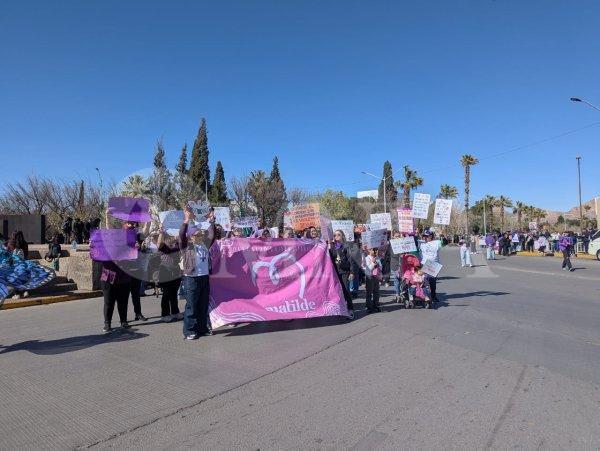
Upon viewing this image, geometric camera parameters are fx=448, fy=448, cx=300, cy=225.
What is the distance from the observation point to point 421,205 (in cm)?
1235

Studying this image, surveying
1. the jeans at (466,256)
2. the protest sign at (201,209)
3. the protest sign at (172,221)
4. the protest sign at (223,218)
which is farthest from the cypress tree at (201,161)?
the protest sign at (172,221)

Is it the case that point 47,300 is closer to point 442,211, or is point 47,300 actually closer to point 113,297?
point 113,297

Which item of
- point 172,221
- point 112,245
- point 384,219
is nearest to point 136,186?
point 384,219

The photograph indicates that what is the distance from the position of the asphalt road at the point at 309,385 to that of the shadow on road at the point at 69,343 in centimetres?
4

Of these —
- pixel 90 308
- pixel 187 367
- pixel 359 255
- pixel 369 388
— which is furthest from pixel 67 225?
pixel 369 388

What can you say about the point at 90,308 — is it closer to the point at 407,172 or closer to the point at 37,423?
the point at 37,423

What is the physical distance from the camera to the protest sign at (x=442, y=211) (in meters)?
11.3

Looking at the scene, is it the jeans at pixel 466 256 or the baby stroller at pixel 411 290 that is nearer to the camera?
the baby stroller at pixel 411 290

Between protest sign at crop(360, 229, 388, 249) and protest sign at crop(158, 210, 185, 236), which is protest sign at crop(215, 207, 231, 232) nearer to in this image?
protest sign at crop(158, 210, 185, 236)

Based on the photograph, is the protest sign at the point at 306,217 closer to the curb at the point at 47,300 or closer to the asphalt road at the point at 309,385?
the asphalt road at the point at 309,385

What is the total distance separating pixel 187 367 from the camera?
5461mm

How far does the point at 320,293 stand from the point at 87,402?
4.51 m

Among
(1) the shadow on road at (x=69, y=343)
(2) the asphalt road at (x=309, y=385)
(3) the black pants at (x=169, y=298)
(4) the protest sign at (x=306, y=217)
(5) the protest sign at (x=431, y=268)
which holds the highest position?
(4) the protest sign at (x=306, y=217)

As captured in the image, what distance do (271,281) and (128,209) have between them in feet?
10.9
